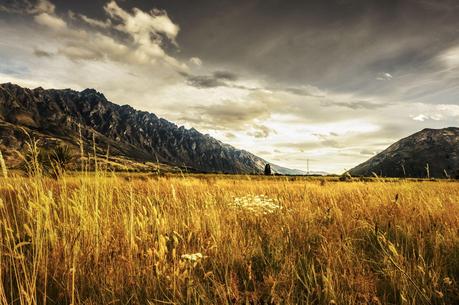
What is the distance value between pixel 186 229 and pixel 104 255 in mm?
1494

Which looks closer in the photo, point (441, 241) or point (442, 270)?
point (442, 270)

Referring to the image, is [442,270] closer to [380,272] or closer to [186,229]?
[380,272]

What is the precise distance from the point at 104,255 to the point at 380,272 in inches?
102

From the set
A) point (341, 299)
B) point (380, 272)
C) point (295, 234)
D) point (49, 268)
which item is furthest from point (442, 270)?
point (49, 268)

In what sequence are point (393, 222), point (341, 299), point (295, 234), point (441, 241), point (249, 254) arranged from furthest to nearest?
1. point (393, 222)
2. point (295, 234)
3. point (441, 241)
4. point (249, 254)
5. point (341, 299)

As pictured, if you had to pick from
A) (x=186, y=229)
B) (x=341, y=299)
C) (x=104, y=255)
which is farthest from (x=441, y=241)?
(x=104, y=255)

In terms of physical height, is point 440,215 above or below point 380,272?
above

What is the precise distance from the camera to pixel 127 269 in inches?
111

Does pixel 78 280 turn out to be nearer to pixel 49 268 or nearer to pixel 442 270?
pixel 49 268

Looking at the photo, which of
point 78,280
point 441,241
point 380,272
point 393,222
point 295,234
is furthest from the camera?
point 393,222

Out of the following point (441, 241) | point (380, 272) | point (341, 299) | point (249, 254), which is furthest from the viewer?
point (441, 241)

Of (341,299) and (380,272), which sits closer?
(341,299)

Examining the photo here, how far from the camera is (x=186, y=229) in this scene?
4.43 meters

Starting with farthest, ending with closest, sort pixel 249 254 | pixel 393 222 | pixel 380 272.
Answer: pixel 393 222 < pixel 249 254 < pixel 380 272
